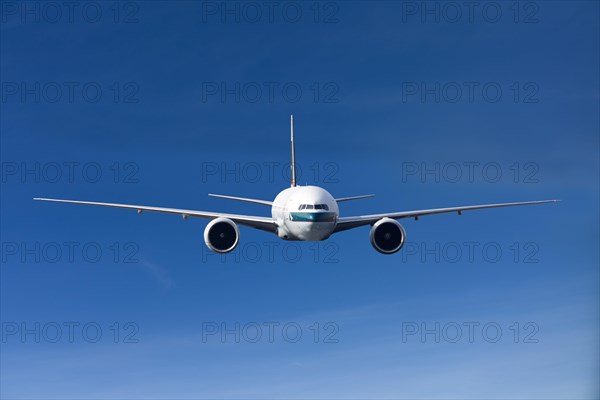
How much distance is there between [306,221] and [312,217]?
39 centimetres

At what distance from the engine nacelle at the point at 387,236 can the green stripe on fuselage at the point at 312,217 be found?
111 inches

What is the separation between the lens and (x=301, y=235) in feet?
120

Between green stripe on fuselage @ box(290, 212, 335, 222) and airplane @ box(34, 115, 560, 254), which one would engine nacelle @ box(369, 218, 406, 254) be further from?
green stripe on fuselage @ box(290, 212, 335, 222)

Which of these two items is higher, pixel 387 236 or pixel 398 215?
pixel 398 215

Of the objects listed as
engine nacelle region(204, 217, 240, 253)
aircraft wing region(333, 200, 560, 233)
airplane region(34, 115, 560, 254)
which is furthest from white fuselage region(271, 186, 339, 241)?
engine nacelle region(204, 217, 240, 253)

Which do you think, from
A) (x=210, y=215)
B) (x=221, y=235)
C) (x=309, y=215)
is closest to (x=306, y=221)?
(x=309, y=215)

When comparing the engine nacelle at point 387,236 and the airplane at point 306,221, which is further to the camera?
the engine nacelle at point 387,236

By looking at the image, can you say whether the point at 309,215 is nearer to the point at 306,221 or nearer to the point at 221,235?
the point at 306,221

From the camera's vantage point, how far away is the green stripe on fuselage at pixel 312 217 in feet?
117

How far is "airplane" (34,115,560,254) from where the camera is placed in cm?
3616

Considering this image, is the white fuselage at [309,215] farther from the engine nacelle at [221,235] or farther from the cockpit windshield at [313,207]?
the engine nacelle at [221,235]

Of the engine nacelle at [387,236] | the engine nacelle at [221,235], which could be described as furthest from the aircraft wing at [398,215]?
the engine nacelle at [221,235]

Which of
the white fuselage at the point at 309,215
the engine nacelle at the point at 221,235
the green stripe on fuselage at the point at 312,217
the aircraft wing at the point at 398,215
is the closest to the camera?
the green stripe on fuselage at the point at 312,217

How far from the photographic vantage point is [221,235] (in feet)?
120
